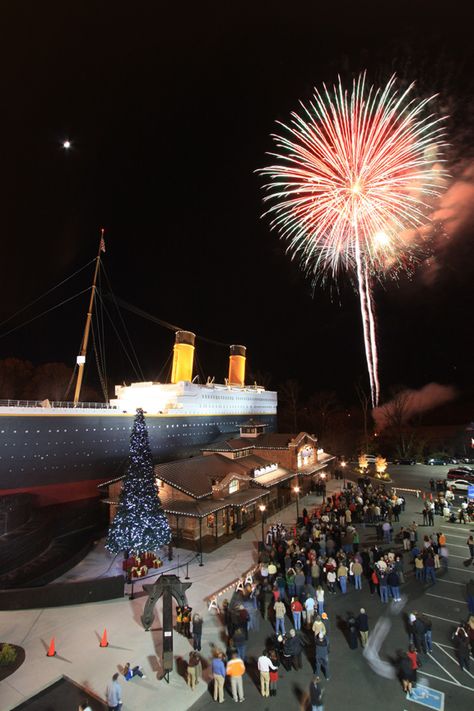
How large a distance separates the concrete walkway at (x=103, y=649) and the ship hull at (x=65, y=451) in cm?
1275

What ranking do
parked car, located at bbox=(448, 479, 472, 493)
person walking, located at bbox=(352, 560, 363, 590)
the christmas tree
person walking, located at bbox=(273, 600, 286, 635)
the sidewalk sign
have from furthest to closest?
1. parked car, located at bbox=(448, 479, 472, 493)
2. the christmas tree
3. person walking, located at bbox=(352, 560, 363, 590)
4. person walking, located at bbox=(273, 600, 286, 635)
5. the sidewalk sign

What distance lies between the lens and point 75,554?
18094 millimetres

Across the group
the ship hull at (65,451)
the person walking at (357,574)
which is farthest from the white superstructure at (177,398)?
the person walking at (357,574)

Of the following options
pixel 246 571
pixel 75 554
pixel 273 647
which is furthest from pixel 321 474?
pixel 273 647

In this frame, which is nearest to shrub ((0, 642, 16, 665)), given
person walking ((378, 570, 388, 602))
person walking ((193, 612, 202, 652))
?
person walking ((193, 612, 202, 652))

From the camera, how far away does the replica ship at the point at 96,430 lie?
23.5m

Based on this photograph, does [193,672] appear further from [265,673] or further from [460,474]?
[460,474]

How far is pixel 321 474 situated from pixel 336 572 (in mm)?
20776

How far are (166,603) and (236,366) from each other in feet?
137

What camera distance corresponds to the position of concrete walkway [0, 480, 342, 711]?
8.35 meters

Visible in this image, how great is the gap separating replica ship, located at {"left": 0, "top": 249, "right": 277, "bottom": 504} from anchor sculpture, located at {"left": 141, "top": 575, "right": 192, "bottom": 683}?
53.0 ft

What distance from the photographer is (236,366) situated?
A: 168ft

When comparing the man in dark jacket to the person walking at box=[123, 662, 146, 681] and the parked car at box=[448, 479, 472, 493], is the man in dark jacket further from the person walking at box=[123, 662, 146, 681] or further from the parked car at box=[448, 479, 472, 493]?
the parked car at box=[448, 479, 472, 493]

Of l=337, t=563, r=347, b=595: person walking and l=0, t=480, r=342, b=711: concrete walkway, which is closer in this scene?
l=0, t=480, r=342, b=711: concrete walkway
